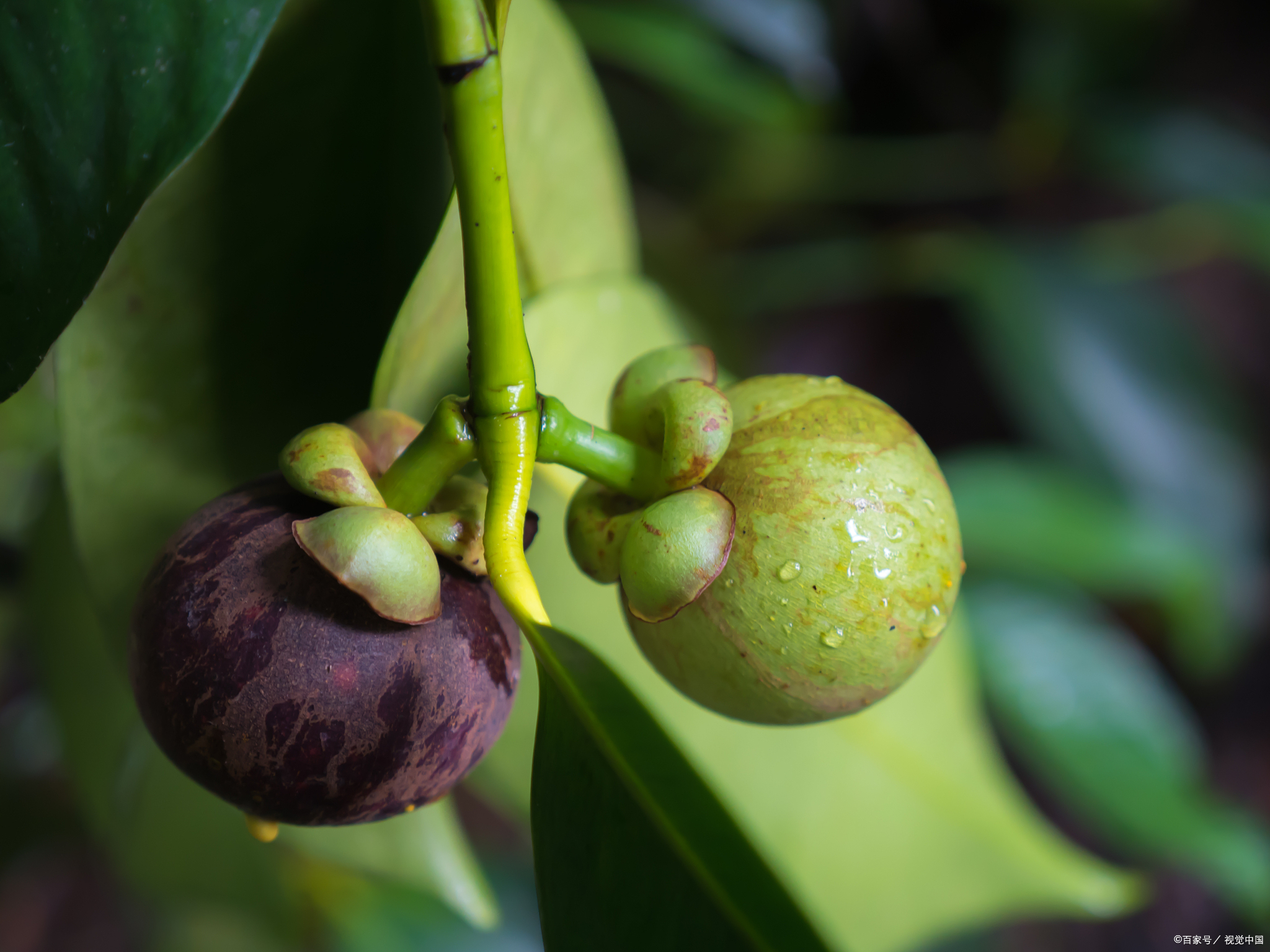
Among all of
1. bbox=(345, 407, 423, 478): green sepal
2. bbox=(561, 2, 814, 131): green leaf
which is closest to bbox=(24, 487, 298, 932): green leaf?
bbox=(345, 407, 423, 478): green sepal

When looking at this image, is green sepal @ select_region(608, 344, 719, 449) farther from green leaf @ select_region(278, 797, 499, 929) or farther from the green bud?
green leaf @ select_region(278, 797, 499, 929)

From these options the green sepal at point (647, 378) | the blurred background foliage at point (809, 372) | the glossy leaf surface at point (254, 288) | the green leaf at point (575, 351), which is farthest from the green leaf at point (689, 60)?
the green sepal at point (647, 378)

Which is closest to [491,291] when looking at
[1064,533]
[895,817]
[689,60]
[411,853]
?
[411,853]

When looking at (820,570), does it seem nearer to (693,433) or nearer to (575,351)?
(693,433)

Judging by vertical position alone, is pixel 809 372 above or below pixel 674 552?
below

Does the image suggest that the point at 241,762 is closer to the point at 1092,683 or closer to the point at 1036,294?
the point at 1092,683
